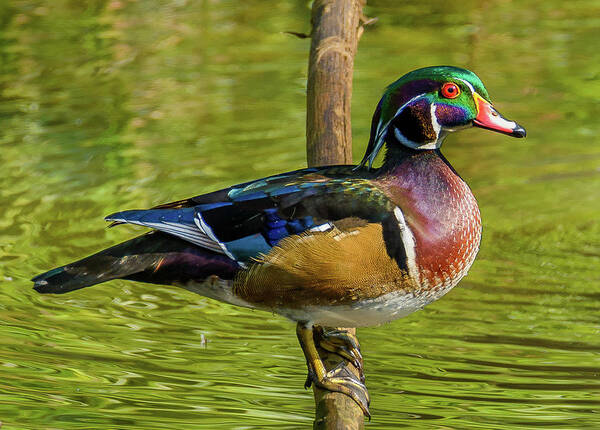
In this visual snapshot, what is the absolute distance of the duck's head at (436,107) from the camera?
2.88 metres

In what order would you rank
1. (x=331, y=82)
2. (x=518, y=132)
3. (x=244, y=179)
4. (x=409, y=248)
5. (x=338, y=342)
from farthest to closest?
(x=244, y=179), (x=331, y=82), (x=338, y=342), (x=518, y=132), (x=409, y=248)

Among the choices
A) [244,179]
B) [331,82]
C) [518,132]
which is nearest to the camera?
[518,132]

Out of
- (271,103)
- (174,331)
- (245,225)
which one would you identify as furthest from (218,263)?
(271,103)

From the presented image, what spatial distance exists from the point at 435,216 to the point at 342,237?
0.83ft

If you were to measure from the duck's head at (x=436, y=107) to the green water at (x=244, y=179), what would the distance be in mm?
946

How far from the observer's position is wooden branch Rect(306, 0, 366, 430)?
3803mm

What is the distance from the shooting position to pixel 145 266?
287 cm

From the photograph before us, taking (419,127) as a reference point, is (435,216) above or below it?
below

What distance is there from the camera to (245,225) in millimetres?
2898

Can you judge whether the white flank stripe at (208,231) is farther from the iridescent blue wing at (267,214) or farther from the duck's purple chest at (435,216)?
the duck's purple chest at (435,216)

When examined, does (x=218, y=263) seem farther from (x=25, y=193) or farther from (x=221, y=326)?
(x=25, y=193)

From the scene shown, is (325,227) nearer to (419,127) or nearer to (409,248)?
(409,248)

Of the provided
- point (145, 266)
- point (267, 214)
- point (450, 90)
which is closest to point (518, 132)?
point (450, 90)

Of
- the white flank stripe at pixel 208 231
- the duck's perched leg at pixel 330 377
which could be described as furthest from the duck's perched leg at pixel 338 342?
the white flank stripe at pixel 208 231
